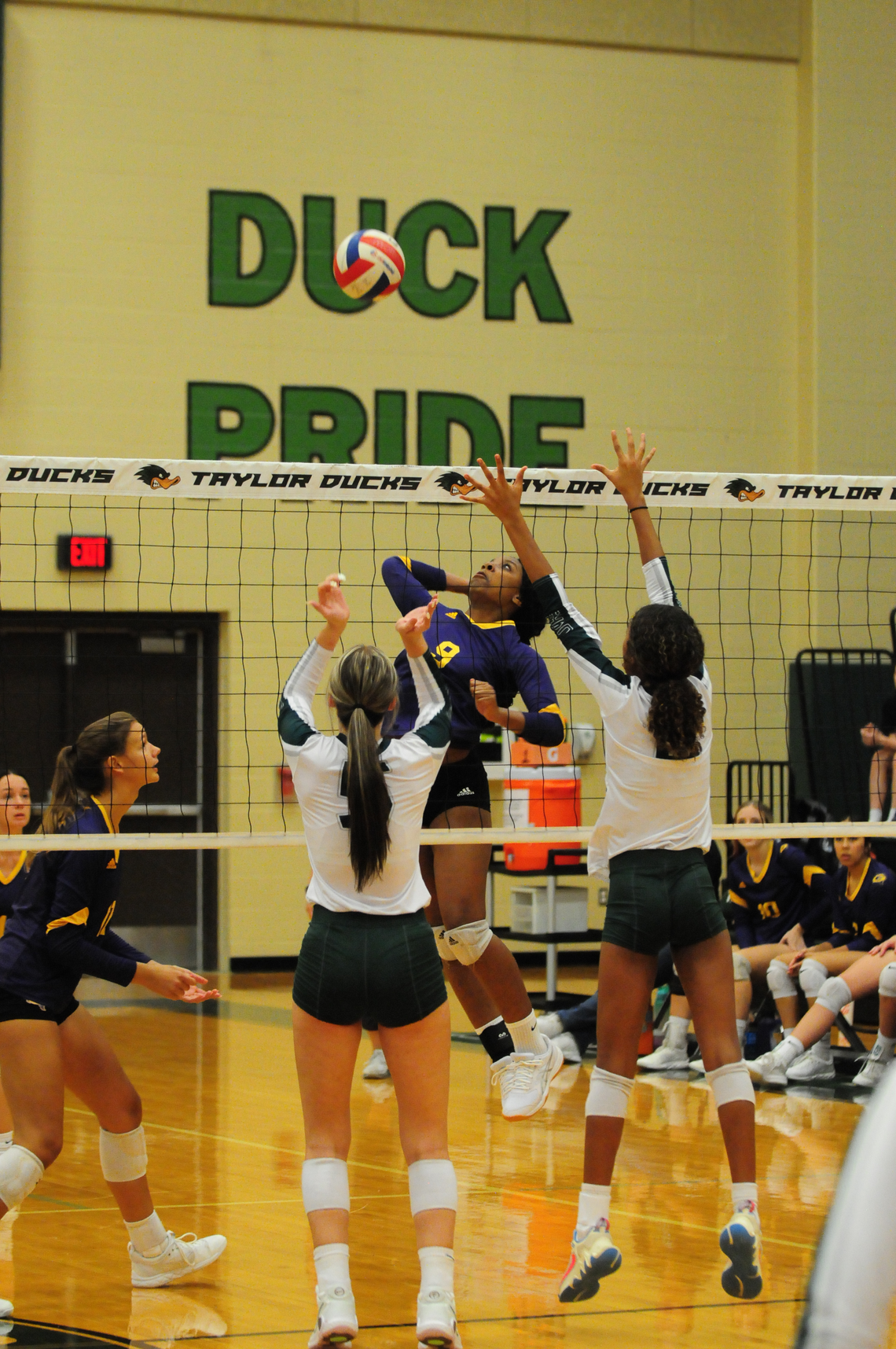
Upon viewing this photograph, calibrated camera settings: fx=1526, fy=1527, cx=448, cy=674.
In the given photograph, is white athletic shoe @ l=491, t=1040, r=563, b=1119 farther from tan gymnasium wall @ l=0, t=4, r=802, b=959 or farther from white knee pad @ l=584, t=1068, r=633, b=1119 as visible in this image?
tan gymnasium wall @ l=0, t=4, r=802, b=959

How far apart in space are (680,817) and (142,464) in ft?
7.29

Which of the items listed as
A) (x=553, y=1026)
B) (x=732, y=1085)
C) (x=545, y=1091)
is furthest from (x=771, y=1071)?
(x=732, y=1085)

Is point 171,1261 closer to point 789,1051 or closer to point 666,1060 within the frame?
point 789,1051

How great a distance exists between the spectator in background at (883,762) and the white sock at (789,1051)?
4.50 feet

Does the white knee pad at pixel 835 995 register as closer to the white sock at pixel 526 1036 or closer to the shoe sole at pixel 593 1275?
the white sock at pixel 526 1036

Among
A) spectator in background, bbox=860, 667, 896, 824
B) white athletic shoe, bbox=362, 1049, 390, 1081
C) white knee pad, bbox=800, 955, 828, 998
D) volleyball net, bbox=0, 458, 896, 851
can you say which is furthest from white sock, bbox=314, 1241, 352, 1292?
volleyball net, bbox=0, 458, 896, 851

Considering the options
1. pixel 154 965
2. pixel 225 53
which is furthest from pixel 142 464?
pixel 225 53

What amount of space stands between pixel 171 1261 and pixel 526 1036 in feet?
5.06

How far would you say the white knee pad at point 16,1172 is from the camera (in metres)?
4.00

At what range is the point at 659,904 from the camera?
4.04 m

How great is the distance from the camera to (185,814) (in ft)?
40.4

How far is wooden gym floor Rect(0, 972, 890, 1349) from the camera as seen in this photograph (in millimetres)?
4137

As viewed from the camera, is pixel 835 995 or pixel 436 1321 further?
pixel 835 995

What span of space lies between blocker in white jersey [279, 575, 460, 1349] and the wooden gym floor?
597 millimetres
